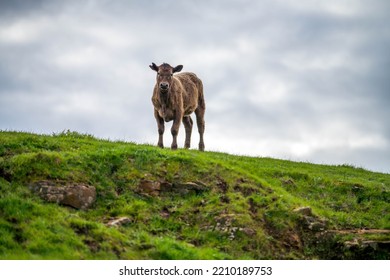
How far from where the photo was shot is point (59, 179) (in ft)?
58.5

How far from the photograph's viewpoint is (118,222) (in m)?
16.6

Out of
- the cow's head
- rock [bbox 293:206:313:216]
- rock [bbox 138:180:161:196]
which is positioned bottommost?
rock [bbox 293:206:313:216]

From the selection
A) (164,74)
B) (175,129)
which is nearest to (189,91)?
(164,74)

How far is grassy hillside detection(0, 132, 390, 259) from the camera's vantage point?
14.8 meters

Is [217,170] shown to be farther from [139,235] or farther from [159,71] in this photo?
[159,71]

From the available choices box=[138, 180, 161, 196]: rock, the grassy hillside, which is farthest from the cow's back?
box=[138, 180, 161, 196]: rock

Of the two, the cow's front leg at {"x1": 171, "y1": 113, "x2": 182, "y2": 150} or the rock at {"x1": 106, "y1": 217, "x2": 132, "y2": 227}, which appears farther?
the cow's front leg at {"x1": 171, "y1": 113, "x2": 182, "y2": 150}

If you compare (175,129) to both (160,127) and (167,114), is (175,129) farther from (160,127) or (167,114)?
(160,127)

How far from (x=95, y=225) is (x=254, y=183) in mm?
6915

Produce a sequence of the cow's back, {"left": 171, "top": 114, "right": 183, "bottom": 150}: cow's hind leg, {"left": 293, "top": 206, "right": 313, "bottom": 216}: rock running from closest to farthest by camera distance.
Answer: {"left": 293, "top": 206, "right": 313, "bottom": 216}: rock, {"left": 171, "top": 114, "right": 183, "bottom": 150}: cow's hind leg, the cow's back

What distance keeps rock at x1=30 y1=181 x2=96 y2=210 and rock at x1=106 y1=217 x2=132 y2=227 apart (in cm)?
114

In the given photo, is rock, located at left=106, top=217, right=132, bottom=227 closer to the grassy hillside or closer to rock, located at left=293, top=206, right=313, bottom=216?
the grassy hillside

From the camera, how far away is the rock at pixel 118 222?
1631 centimetres

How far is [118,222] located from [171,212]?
2097mm
